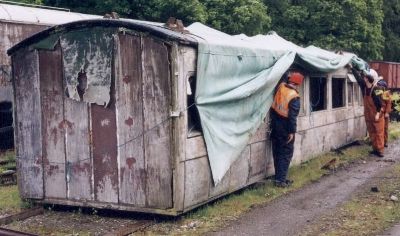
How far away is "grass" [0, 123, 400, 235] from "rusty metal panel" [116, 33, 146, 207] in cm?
60

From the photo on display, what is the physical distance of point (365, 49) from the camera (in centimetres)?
3189

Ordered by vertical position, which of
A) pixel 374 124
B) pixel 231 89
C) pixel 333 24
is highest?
pixel 333 24

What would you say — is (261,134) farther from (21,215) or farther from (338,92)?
(338,92)

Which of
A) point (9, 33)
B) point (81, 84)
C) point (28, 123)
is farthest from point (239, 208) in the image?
point (9, 33)

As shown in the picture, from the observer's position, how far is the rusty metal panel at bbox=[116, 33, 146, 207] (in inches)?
257

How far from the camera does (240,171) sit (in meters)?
7.91

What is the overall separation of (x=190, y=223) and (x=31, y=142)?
8.66ft

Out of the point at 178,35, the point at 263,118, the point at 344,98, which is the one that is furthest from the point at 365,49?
the point at 178,35

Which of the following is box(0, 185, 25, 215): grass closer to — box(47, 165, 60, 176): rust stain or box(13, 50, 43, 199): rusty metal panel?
box(13, 50, 43, 199): rusty metal panel

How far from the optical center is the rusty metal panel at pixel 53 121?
7082 mm

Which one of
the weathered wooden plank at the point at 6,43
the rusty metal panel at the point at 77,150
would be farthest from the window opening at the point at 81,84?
the weathered wooden plank at the point at 6,43

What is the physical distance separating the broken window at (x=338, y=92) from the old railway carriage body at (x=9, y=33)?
289 inches

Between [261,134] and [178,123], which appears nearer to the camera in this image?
[178,123]

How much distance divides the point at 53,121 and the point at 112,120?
1.00m
